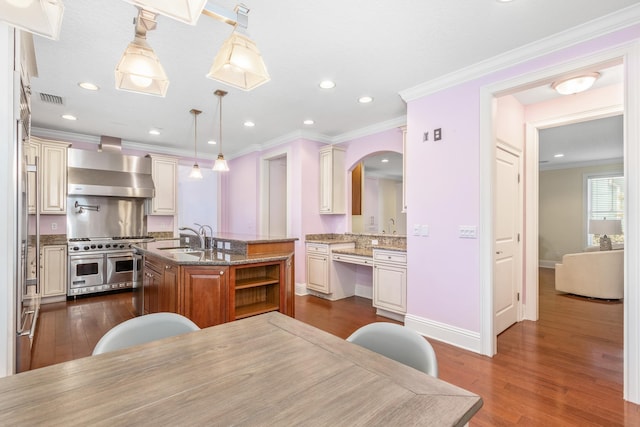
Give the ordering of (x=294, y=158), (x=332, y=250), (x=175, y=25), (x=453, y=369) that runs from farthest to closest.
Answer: (x=294, y=158) < (x=332, y=250) < (x=453, y=369) < (x=175, y=25)

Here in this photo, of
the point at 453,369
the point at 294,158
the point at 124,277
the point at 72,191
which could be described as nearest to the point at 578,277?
the point at 453,369

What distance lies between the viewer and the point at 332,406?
877mm

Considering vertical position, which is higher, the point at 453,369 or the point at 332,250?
the point at 332,250

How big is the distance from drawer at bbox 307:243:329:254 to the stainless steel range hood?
9.83ft

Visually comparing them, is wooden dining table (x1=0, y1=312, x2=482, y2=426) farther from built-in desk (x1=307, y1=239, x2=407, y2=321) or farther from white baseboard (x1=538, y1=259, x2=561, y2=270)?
white baseboard (x1=538, y1=259, x2=561, y2=270)

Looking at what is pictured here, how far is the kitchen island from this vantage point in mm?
2764

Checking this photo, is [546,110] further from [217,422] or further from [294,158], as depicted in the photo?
[217,422]

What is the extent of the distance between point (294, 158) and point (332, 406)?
4558 mm

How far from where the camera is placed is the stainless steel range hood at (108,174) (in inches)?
194

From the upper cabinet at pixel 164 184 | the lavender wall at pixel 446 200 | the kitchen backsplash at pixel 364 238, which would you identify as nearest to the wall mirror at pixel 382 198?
the kitchen backsplash at pixel 364 238

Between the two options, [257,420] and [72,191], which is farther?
[72,191]

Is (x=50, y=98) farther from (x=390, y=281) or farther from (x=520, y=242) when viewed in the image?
(x=520, y=242)

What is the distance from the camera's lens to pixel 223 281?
9.19 ft

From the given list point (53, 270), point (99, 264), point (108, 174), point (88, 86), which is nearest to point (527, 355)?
point (88, 86)
